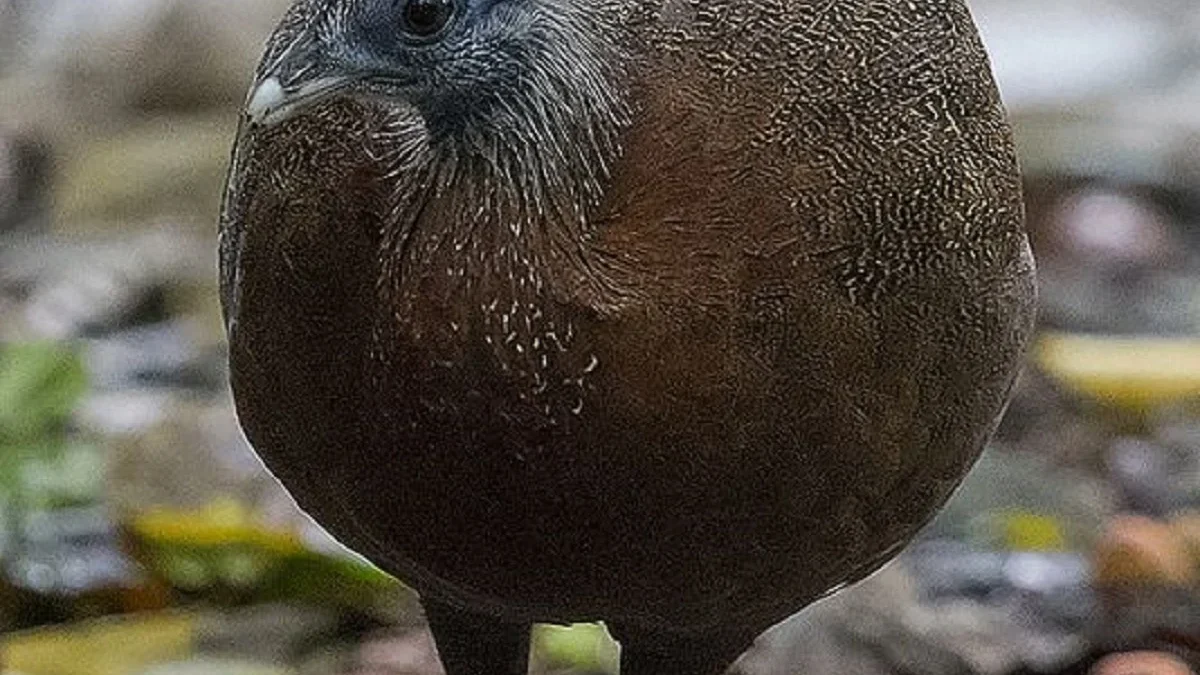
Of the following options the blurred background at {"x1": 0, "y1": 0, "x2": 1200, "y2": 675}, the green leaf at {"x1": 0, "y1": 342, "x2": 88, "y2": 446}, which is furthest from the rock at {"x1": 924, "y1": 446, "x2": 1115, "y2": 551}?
the green leaf at {"x1": 0, "y1": 342, "x2": 88, "y2": 446}

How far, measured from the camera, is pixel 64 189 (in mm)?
5547

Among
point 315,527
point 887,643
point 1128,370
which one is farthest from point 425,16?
point 1128,370

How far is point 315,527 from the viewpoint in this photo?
2.86m

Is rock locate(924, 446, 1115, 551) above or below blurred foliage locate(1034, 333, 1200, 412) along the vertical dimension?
below

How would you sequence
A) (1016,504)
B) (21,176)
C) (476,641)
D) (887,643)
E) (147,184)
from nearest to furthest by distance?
1. (476,641)
2. (887,643)
3. (1016,504)
4. (147,184)
5. (21,176)

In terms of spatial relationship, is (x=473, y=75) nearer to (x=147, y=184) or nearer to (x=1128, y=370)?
(x=1128, y=370)

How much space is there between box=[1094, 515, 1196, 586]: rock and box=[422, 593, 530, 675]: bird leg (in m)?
1.09

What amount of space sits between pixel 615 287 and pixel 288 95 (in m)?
0.23

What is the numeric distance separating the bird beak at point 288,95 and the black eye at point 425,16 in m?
0.05

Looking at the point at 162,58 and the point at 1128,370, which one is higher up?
the point at 162,58

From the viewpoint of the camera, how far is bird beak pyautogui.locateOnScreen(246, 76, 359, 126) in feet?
4.71

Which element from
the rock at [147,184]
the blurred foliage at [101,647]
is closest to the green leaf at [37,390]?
the blurred foliage at [101,647]

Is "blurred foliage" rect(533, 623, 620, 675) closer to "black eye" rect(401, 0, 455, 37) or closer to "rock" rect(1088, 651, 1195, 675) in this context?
"rock" rect(1088, 651, 1195, 675)

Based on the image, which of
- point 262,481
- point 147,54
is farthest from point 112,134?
point 262,481
